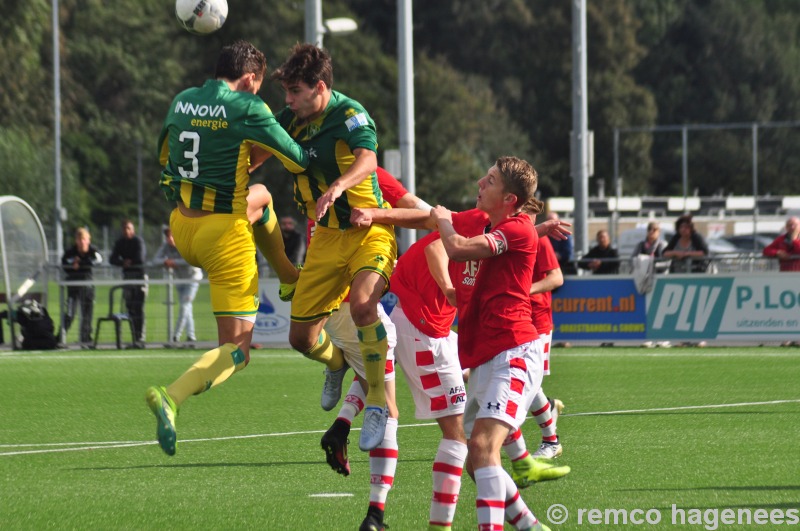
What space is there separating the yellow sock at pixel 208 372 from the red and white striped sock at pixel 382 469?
1035 millimetres

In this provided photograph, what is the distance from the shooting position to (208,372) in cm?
799

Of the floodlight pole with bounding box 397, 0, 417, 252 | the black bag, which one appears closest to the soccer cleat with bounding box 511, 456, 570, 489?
the black bag

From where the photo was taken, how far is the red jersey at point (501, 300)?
6.78 meters

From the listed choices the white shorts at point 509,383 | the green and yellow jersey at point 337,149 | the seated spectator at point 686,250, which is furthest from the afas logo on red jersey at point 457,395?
the seated spectator at point 686,250

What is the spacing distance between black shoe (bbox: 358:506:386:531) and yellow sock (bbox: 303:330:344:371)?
4.87ft

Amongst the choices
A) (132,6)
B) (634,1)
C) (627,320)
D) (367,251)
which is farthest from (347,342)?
(634,1)

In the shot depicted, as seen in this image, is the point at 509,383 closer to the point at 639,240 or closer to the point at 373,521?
the point at 373,521

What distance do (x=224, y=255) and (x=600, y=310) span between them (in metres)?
13.0

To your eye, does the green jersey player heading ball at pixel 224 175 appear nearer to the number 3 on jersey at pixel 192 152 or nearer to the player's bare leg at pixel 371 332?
the number 3 on jersey at pixel 192 152

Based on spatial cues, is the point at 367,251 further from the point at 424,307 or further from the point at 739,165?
the point at 739,165

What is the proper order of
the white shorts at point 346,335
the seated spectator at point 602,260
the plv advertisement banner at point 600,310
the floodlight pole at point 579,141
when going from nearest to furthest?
the white shorts at point 346,335 < the plv advertisement banner at point 600,310 < the seated spectator at point 602,260 < the floodlight pole at point 579,141

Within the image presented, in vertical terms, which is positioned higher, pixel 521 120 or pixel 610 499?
pixel 521 120

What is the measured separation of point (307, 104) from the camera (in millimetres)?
8148

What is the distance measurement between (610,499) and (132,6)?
214 feet
